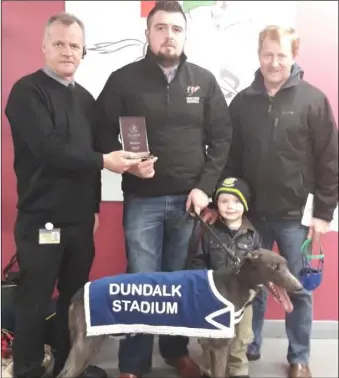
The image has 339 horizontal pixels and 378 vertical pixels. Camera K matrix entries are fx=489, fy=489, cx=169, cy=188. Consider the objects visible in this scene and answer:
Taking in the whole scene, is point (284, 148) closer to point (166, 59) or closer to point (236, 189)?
point (236, 189)

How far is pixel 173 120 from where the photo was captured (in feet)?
5.48

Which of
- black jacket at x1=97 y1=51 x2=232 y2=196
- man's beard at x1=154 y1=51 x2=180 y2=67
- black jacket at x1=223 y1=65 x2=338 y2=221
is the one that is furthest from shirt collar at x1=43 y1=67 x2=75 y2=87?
black jacket at x1=223 y1=65 x2=338 y2=221

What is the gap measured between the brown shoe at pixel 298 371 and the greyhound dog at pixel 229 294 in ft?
1.21

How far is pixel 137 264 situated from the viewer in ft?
5.63

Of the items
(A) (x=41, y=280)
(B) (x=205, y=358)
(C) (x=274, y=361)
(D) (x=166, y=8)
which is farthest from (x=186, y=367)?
(D) (x=166, y=8)

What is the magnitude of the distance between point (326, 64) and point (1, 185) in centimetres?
132

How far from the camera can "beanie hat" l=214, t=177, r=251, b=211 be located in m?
1.69

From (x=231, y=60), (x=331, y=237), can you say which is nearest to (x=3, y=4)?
(x=231, y=60)

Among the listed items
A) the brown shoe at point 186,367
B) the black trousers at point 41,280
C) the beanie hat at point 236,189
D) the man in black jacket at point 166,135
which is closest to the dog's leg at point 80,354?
the black trousers at point 41,280

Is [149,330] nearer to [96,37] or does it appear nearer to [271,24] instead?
[96,37]

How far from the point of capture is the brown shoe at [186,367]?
1.85 metres

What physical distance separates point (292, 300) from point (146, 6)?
121 centimetres

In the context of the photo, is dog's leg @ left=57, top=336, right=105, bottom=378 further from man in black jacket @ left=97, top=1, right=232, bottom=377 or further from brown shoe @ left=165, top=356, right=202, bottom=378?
brown shoe @ left=165, top=356, right=202, bottom=378

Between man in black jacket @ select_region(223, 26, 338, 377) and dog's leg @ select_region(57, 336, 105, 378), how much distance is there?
0.59m
